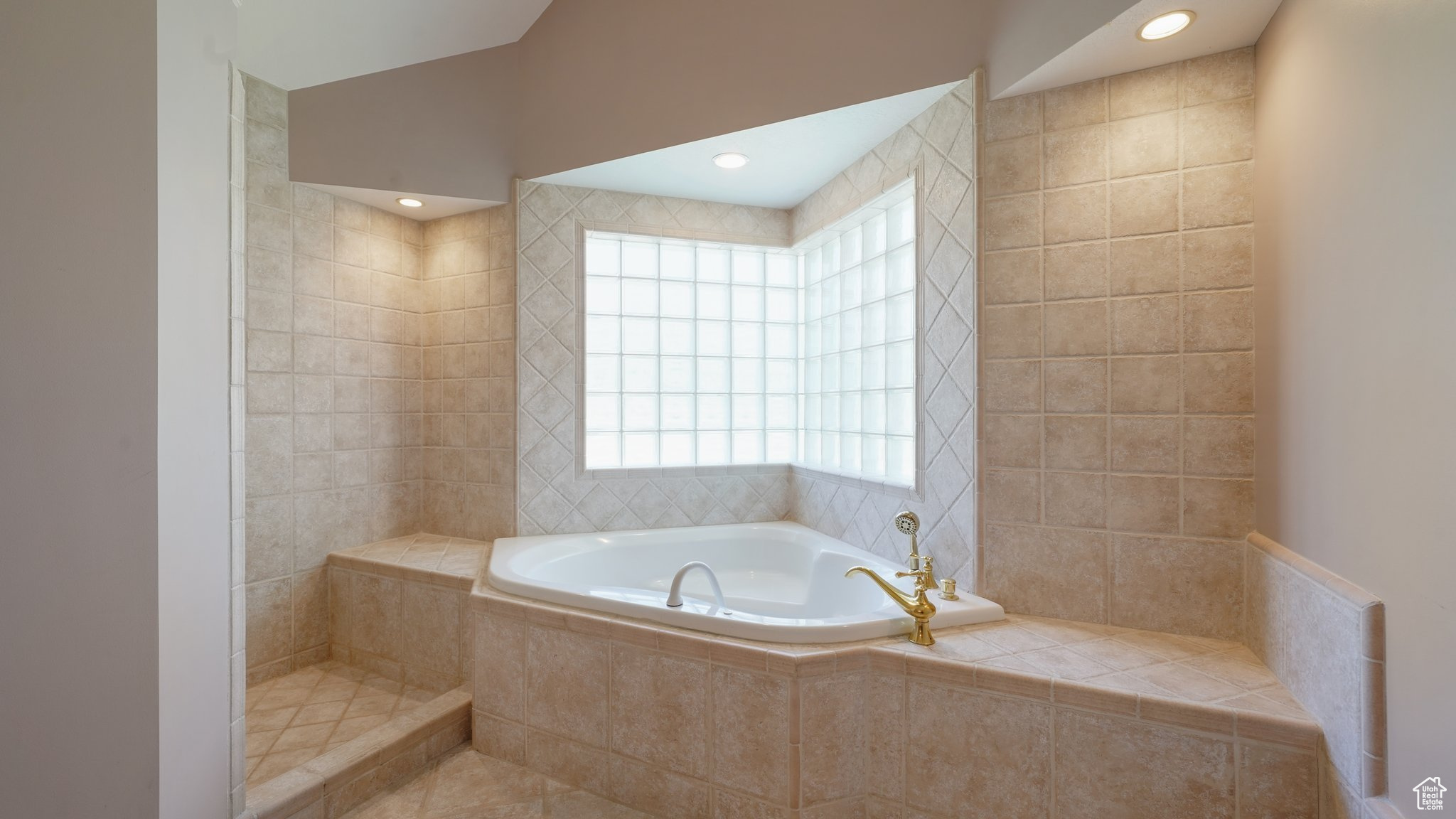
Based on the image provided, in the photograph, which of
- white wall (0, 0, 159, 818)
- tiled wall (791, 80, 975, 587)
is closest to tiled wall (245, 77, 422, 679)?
white wall (0, 0, 159, 818)

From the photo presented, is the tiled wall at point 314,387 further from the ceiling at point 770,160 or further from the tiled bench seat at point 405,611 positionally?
the ceiling at point 770,160

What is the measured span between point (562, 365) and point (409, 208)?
1045 mm

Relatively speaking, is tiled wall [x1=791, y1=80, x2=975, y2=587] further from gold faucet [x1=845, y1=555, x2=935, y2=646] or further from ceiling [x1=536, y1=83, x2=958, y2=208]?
gold faucet [x1=845, y1=555, x2=935, y2=646]

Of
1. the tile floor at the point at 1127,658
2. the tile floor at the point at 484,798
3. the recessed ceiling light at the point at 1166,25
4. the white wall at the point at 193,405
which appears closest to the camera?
the white wall at the point at 193,405

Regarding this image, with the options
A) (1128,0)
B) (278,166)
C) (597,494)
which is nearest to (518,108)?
(278,166)

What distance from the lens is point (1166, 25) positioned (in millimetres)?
1634

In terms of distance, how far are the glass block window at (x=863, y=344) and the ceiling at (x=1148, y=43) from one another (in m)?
0.61

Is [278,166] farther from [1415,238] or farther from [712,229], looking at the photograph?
Answer: [1415,238]

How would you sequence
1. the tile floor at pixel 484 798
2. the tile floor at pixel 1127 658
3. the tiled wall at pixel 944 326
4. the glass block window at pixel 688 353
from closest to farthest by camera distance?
the tile floor at pixel 1127 658
the tile floor at pixel 484 798
the tiled wall at pixel 944 326
the glass block window at pixel 688 353

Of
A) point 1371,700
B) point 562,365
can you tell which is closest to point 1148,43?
point 1371,700

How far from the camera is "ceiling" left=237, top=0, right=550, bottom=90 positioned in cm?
229

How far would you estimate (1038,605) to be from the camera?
1979 mm

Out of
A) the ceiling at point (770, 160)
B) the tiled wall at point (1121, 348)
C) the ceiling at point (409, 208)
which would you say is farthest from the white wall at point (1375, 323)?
the ceiling at point (409, 208)

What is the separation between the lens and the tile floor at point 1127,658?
4.84 ft
